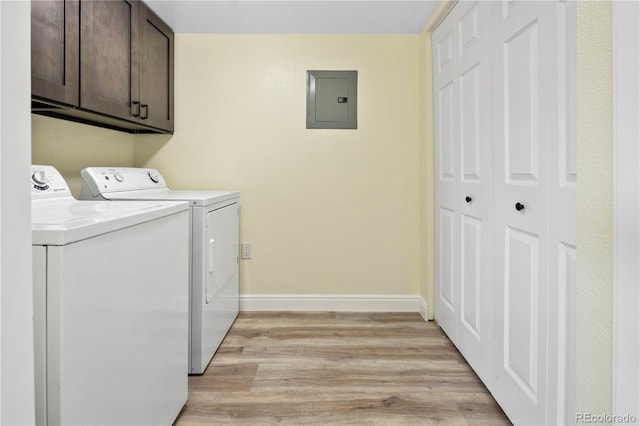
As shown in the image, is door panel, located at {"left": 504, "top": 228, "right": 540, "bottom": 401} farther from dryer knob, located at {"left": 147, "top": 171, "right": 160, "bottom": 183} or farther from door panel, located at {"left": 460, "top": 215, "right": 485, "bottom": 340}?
dryer knob, located at {"left": 147, "top": 171, "right": 160, "bottom": 183}

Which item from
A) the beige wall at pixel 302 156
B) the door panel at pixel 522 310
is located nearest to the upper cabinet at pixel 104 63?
the beige wall at pixel 302 156

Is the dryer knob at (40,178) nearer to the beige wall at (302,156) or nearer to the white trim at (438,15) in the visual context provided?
the beige wall at (302,156)

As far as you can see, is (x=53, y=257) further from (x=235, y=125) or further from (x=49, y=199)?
(x=235, y=125)

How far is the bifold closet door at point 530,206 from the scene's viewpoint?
46.7 inches

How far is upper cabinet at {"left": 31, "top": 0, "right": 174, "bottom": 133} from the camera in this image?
1.52m

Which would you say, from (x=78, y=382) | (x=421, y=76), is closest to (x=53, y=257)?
(x=78, y=382)

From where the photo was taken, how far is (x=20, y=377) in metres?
0.52

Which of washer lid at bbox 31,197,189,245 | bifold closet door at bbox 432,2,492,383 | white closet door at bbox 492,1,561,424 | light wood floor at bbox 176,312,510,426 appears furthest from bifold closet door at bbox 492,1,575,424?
washer lid at bbox 31,197,189,245

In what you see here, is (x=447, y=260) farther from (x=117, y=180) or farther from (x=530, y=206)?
(x=117, y=180)

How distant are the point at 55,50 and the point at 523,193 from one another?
1841 mm

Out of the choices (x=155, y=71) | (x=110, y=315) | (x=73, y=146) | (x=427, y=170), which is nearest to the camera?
(x=110, y=315)

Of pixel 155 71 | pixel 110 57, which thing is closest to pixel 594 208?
pixel 110 57

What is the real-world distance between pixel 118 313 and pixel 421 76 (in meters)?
2.45

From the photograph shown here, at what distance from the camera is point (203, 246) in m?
1.95
